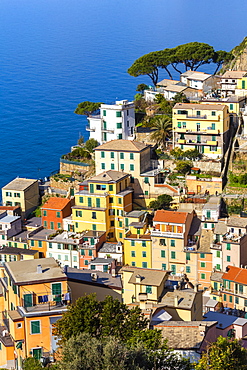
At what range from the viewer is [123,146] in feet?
161

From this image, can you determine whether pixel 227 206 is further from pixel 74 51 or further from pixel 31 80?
pixel 74 51

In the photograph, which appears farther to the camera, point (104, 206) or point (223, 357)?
point (104, 206)

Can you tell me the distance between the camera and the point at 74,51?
130000 millimetres

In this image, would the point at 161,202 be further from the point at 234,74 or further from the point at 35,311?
the point at 35,311

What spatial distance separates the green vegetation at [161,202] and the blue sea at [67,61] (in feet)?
72.5

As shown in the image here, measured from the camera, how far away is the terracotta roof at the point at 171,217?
43.5 m

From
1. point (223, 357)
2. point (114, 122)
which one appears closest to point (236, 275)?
point (223, 357)

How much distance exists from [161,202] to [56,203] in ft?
24.4

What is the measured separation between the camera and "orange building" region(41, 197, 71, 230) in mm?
48844

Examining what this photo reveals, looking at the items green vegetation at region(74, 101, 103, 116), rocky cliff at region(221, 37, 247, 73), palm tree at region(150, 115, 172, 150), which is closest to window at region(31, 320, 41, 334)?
palm tree at region(150, 115, 172, 150)

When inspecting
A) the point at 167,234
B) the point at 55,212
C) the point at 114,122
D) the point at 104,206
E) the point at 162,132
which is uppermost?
the point at 114,122

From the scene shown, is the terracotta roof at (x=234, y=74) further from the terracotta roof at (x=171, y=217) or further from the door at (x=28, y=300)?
the door at (x=28, y=300)

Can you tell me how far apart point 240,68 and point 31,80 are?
49.9 meters

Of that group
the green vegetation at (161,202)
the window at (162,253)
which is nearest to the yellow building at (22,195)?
the green vegetation at (161,202)
